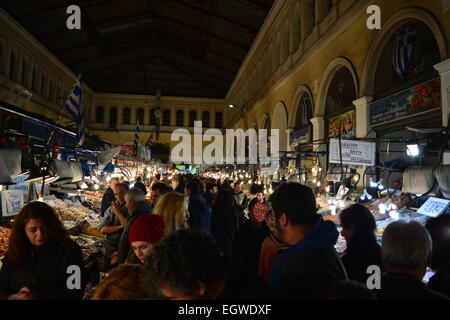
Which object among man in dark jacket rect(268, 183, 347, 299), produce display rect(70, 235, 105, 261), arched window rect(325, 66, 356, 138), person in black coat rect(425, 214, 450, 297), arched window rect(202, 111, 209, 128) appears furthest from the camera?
arched window rect(202, 111, 209, 128)

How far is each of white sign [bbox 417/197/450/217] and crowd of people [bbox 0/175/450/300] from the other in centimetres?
125

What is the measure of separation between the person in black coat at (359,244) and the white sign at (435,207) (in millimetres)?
2339

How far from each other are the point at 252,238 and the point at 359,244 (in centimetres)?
181

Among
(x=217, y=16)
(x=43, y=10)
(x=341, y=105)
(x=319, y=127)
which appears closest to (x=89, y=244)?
(x=319, y=127)

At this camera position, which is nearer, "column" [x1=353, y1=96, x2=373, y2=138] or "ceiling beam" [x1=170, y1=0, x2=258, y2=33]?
"column" [x1=353, y1=96, x2=373, y2=138]

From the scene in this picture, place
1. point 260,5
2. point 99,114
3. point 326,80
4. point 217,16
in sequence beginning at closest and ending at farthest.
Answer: point 326,80 < point 260,5 < point 217,16 < point 99,114

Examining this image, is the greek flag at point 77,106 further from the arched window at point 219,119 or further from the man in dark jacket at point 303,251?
the arched window at point 219,119

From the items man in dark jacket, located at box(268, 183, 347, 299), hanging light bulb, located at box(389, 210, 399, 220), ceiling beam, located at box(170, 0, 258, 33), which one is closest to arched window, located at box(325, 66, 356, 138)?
hanging light bulb, located at box(389, 210, 399, 220)

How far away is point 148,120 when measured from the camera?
35.0 m

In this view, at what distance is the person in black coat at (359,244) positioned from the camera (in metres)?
2.64

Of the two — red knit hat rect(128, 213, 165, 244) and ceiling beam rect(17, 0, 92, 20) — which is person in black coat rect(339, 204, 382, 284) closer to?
red knit hat rect(128, 213, 165, 244)

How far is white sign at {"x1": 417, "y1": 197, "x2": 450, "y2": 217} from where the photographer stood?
14.1 feet

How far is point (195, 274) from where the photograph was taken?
1215mm

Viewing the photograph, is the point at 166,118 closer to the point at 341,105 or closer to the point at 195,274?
the point at 341,105
